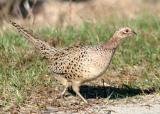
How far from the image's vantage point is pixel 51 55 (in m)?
6.92

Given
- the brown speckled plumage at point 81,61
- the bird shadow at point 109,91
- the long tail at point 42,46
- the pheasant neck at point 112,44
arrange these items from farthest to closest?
the bird shadow at point 109,91 → the long tail at point 42,46 → the pheasant neck at point 112,44 → the brown speckled plumage at point 81,61

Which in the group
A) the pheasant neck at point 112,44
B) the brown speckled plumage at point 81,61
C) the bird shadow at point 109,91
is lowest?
the bird shadow at point 109,91

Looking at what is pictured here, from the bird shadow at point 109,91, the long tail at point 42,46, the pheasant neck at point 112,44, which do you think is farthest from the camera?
the bird shadow at point 109,91

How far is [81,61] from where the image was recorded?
6520 millimetres

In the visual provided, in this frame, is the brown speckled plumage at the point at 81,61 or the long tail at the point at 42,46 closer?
the brown speckled plumage at the point at 81,61

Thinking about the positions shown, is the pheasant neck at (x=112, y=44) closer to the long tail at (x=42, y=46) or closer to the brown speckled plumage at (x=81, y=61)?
the brown speckled plumage at (x=81, y=61)

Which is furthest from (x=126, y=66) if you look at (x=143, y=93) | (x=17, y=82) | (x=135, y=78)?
(x=17, y=82)

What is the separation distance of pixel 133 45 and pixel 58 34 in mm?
1076

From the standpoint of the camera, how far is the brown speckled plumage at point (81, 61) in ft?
21.1

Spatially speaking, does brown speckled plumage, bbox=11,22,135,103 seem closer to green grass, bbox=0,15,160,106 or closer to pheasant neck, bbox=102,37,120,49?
pheasant neck, bbox=102,37,120,49

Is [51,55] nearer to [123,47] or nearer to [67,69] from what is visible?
[67,69]

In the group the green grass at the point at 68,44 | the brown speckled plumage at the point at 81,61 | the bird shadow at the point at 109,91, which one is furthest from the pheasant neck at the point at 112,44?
the green grass at the point at 68,44

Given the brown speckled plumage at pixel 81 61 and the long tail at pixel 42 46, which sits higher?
the long tail at pixel 42 46

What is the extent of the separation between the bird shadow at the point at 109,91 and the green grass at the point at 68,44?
143 mm
